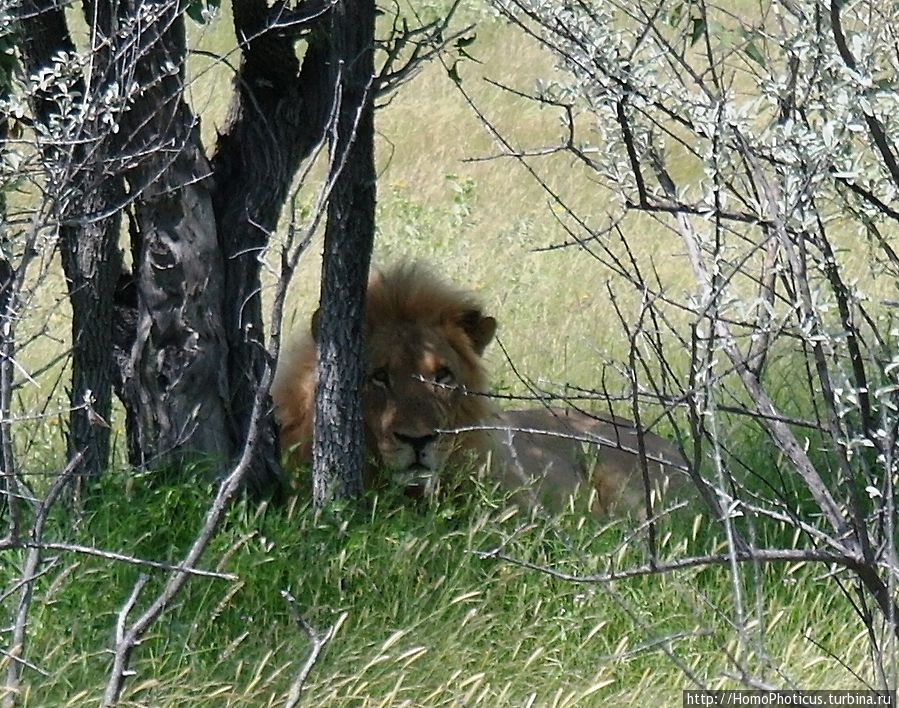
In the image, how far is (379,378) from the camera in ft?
19.4

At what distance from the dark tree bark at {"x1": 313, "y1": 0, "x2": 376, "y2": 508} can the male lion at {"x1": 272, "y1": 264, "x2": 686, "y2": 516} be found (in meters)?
0.37

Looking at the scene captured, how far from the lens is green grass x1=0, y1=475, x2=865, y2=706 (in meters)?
4.05

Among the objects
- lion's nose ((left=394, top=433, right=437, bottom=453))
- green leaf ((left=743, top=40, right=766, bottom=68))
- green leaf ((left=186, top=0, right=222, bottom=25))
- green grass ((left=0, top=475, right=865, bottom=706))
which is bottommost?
green grass ((left=0, top=475, right=865, bottom=706))

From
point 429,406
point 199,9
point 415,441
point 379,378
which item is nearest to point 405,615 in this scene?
point 415,441

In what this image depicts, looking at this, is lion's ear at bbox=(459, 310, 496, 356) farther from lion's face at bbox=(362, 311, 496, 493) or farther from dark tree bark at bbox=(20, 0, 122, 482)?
dark tree bark at bbox=(20, 0, 122, 482)

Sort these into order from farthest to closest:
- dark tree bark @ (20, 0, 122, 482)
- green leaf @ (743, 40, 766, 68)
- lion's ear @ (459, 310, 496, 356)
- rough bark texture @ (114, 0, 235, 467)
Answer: lion's ear @ (459, 310, 496, 356)
rough bark texture @ (114, 0, 235, 467)
dark tree bark @ (20, 0, 122, 482)
green leaf @ (743, 40, 766, 68)

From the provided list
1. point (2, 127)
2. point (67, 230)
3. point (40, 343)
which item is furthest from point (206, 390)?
point (40, 343)

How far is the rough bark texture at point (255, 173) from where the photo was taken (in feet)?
17.3

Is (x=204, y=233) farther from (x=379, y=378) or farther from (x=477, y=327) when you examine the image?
(x=477, y=327)

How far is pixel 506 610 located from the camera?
15.7 ft

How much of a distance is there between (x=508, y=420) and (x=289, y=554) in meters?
1.77

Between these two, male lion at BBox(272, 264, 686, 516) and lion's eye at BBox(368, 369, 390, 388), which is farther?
lion's eye at BBox(368, 369, 390, 388)

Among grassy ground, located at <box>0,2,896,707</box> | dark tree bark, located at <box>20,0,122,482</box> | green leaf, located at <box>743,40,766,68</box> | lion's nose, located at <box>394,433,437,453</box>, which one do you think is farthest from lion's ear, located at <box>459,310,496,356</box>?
green leaf, located at <box>743,40,766,68</box>

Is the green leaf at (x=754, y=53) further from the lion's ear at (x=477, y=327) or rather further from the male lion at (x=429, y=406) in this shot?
the lion's ear at (x=477, y=327)
